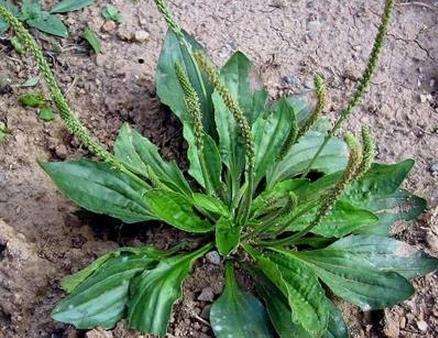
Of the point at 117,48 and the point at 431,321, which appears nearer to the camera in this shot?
the point at 431,321

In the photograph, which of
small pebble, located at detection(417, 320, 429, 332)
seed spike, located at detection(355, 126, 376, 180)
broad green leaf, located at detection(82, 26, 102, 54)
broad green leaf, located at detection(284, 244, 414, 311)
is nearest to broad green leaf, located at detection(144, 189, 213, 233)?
broad green leaf, located at detection(284, 244, 414, 311)

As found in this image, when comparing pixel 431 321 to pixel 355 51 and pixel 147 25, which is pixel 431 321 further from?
pixel 147 25

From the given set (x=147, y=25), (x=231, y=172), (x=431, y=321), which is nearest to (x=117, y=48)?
(x=147, y=25)

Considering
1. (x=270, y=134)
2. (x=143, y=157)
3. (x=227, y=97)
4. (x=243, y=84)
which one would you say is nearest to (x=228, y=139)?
(x=270, y=134)

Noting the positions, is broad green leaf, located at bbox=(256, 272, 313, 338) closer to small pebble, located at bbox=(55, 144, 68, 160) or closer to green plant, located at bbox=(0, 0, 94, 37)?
small pebble, located at bbox=(55, 144, 68, 160)

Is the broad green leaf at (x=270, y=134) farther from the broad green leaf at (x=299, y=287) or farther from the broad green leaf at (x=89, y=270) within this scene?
the broad green leaf at (x=89, y=270)
